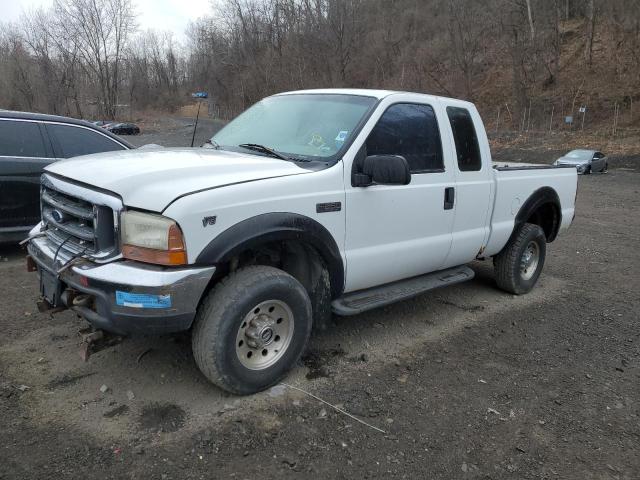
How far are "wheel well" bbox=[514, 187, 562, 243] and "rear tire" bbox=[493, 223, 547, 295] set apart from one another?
6.2 inches

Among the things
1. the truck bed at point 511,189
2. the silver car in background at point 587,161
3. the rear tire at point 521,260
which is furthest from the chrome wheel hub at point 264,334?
the silver car in background at point 587,161

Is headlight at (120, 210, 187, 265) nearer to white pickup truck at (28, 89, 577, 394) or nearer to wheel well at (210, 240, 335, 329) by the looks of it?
white pickup truck at (28, 89, 577, 394)

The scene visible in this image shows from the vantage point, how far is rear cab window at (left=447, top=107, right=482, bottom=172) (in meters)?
4.73

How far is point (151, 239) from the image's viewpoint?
9.53 feet

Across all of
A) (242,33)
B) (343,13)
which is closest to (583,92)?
(343,13)

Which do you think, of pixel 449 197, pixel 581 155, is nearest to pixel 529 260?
pixel 449 197

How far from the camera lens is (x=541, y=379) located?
3.95 metres

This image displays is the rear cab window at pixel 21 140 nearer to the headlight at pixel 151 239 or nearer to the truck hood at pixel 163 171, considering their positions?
the truck hood at pixel 163 171

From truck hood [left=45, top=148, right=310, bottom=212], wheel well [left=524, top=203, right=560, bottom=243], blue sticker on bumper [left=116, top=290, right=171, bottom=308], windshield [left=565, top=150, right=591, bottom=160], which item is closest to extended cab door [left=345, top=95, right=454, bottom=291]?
truck hood [left=45, top=148, right=310, bottom=212]

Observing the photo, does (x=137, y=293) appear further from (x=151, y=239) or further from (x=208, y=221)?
(x=208, y=221)

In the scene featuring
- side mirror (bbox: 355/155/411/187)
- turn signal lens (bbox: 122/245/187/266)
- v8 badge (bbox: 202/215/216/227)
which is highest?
side mirror (bbox: 355/155/411/187)

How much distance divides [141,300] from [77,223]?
0.87 m

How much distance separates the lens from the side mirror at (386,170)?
11.7 ft

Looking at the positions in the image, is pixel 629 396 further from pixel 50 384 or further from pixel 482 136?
pixel 50 384
